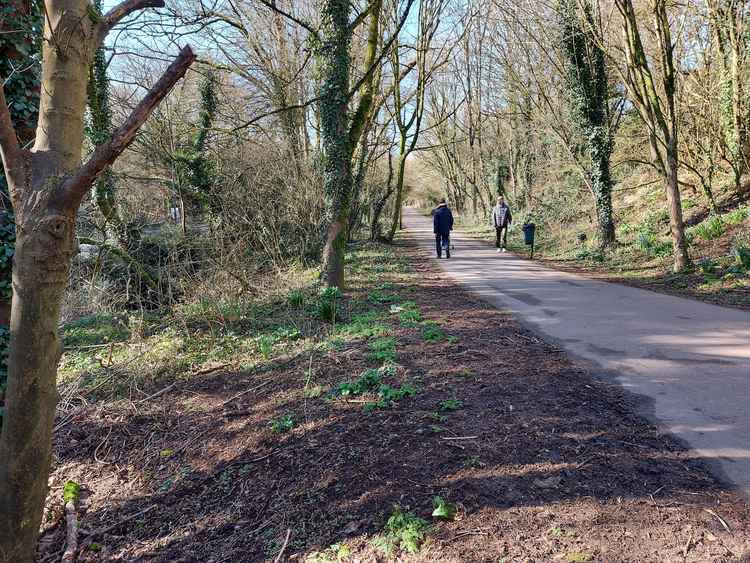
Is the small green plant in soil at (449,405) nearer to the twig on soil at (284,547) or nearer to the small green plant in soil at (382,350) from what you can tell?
the small green plant in soil at (382,350)

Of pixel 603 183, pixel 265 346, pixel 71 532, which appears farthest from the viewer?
pixel 603 183

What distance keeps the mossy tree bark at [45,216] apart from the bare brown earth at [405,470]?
1.15 m

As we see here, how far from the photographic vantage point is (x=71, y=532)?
3.81 metres

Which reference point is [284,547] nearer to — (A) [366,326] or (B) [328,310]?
(A) [366,326]

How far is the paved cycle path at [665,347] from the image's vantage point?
350cm

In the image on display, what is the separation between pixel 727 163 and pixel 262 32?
15.3 m

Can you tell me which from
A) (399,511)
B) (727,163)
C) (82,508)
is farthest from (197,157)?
(727,163)

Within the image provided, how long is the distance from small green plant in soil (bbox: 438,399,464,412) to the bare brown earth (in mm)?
82

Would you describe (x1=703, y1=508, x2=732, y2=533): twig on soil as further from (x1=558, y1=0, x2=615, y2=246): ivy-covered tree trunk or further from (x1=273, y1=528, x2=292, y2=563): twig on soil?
(x1=558, y1=0, x2=615, y2=246): ivy-covered tree trunk

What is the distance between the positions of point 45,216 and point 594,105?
625 inches

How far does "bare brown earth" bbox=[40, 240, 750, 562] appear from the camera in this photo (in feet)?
8.74

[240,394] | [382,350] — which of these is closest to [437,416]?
[382,350]

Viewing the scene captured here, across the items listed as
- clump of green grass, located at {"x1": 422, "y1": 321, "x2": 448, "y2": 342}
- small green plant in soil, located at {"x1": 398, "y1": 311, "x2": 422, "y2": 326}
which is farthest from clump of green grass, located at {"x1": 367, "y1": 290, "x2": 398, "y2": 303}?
clump of green grass, located at {"x1": 422, "y1": 321, "x2": 448, "y2": 342}

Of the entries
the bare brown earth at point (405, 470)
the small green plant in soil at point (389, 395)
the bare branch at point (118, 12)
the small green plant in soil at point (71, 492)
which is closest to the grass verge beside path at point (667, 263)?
the bare brown earth at point (405, 470)
